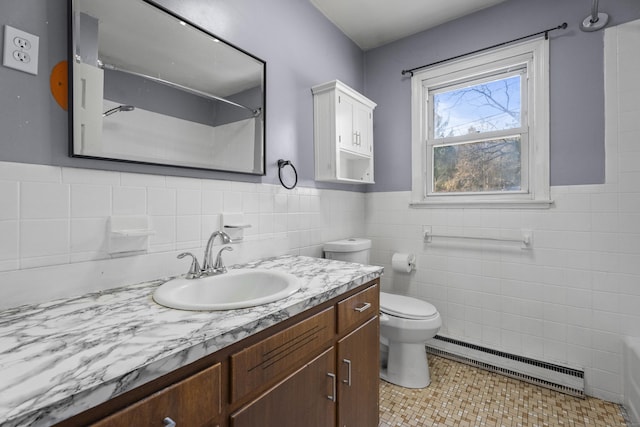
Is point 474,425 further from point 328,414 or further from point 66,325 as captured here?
point 66,325

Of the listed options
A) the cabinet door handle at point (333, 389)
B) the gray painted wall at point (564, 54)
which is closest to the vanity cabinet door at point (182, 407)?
the cabinet door handle at point (333, 389)

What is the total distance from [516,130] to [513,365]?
62.9 inches

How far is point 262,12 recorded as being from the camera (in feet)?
5.54

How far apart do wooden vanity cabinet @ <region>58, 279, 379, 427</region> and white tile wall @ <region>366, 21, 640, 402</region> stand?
43.1 inches

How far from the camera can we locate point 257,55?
1.66m

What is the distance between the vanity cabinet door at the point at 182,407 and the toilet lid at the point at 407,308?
1379mm

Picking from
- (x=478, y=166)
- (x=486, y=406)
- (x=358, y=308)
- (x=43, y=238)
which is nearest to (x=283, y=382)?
(x=358, y=308)

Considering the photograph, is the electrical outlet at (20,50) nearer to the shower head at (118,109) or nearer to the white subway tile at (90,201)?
the shower head at (118,109)

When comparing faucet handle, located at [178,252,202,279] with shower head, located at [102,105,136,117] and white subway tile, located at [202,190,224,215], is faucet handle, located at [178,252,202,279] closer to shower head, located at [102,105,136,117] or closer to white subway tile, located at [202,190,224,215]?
white subway tile, located at [202,190,224,215]

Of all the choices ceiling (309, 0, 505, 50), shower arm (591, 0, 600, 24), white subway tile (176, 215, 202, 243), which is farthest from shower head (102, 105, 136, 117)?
shower arm (591, 0, 600, 24)

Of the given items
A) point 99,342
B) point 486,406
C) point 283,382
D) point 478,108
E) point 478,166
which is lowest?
point 486,406

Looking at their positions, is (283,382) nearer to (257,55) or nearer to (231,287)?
(231,287)

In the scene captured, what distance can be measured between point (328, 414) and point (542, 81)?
2.27m

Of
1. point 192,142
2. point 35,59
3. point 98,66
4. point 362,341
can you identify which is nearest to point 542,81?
point 362,341
